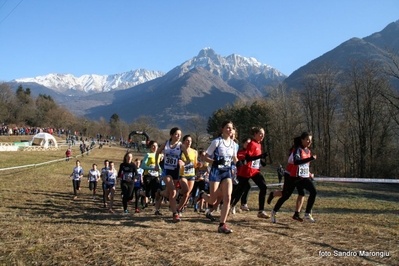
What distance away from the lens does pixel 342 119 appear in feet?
131

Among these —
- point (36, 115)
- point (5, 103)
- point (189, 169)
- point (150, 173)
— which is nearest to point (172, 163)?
point (189, 169)

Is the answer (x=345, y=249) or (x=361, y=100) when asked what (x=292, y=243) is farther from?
(x=361, y=100)

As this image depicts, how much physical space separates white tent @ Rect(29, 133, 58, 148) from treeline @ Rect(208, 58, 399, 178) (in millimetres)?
32133

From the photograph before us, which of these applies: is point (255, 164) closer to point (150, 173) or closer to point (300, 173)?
point (300, 173)

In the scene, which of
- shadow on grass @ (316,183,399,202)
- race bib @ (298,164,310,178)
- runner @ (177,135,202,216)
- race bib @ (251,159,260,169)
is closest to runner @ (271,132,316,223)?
race bib @ (298,164,310,178)

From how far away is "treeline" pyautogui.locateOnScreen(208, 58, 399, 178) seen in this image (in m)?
32.2

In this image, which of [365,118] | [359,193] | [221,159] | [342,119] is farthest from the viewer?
[342,119]

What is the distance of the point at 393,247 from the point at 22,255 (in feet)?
19.6

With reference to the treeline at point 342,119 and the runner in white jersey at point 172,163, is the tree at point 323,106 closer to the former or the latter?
the treeline at point 342,119

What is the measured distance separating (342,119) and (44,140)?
43.7 metres

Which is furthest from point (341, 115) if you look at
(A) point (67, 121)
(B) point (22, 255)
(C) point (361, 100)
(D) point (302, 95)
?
(A) point (67, 121)

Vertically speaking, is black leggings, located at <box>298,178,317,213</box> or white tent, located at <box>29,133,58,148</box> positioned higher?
white tent, located at <box>29,133,58,148</box>

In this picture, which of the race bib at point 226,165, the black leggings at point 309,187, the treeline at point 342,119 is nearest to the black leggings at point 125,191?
the race bib at point 226,165

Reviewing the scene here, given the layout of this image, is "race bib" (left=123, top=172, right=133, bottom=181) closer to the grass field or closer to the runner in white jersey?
the grass field
